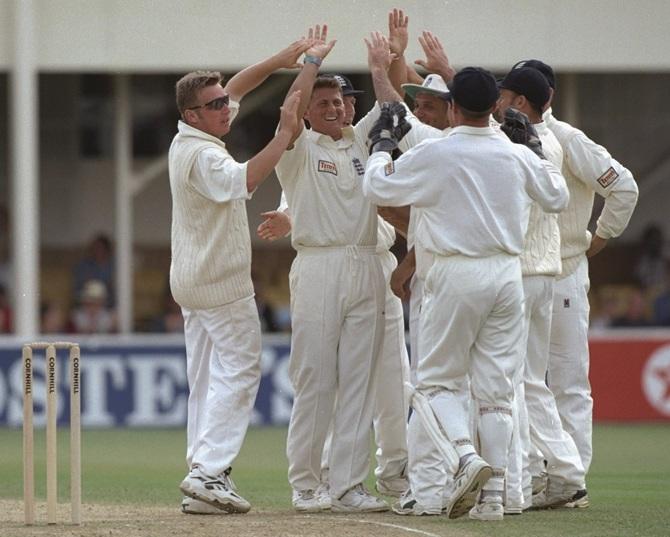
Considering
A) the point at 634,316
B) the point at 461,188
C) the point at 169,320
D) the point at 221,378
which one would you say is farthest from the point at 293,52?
the point at 634,316

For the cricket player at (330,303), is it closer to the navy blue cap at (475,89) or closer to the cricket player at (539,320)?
the cricket player at (539,320)

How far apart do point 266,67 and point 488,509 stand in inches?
92.3

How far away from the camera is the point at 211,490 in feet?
24.9

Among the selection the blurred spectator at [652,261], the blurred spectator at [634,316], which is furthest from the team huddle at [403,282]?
the blurred spectator at [652,261]

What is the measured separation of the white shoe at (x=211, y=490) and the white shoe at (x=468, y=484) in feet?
3.71

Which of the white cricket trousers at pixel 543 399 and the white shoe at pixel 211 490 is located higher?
the white cricket trousers at pixel 543 399

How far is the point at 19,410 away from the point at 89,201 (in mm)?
5607

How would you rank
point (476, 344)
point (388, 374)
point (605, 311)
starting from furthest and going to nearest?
point (605, 311) < point (388, 374) < point (476, 344)

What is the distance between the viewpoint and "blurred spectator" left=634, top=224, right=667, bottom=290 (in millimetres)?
18562

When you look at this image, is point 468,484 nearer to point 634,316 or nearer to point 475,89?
point 475,89

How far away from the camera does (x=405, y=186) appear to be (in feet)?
23.6

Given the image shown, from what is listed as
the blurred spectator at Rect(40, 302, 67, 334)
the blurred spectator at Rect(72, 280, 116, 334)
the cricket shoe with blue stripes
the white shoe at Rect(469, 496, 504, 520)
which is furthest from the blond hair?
the blurred spectator at Rect(40, 302, 67, 334)

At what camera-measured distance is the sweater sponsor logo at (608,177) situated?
8.38 m

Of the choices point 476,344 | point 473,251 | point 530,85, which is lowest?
point 476,344
